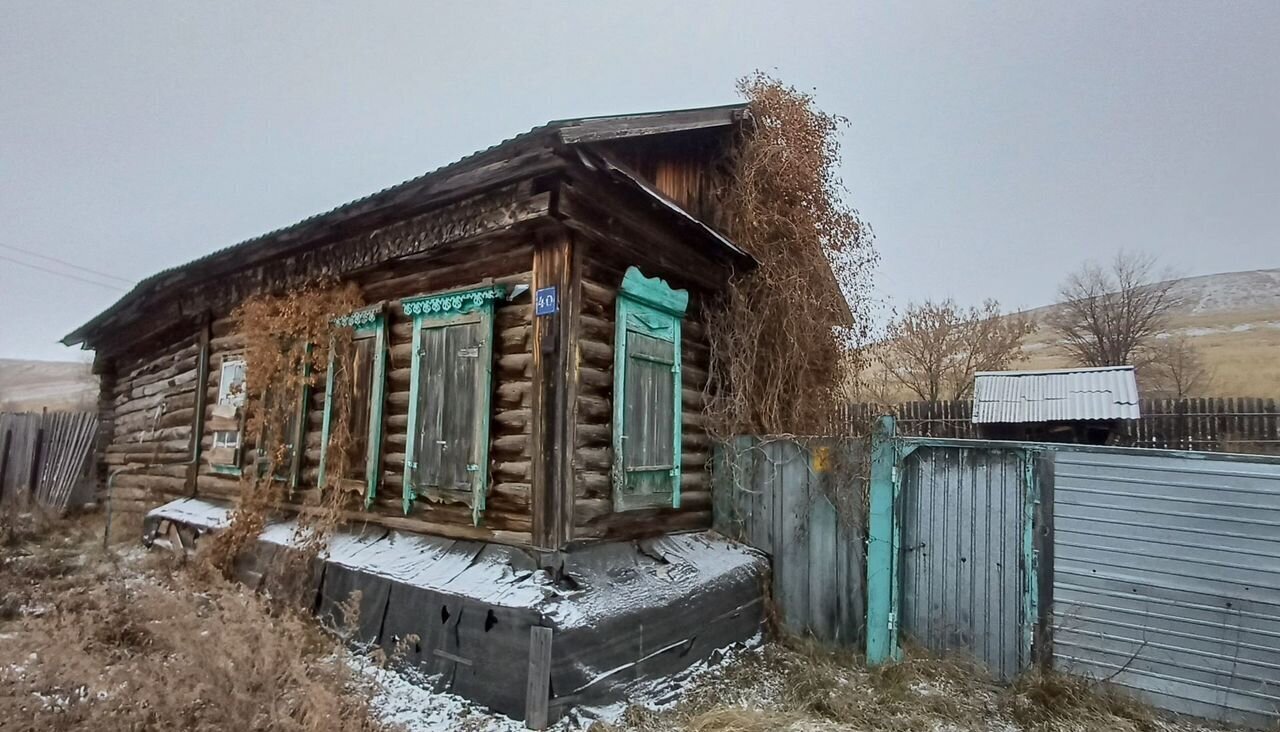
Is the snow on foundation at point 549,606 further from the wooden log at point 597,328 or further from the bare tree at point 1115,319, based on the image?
the bare tree at point 1115,319

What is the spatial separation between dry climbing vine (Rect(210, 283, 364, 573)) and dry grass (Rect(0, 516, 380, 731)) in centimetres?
99

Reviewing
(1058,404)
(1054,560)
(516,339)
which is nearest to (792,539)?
(1054,560)

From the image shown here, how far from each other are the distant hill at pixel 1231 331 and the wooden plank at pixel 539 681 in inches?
1136

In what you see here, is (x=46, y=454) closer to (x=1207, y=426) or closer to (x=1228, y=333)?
(x=1207, y=426)

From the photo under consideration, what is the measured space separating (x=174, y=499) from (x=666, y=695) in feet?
26.8

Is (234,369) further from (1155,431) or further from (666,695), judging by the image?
(1155,431)

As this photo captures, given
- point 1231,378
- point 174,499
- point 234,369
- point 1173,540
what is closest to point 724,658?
point 1173,540

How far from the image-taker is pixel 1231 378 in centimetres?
3425

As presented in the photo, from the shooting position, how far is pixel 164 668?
3820 millimetres

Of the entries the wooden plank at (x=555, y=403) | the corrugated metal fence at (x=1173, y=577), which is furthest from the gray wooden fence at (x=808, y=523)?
the wooden plank at (x=555, y=403)

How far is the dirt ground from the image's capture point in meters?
3.58

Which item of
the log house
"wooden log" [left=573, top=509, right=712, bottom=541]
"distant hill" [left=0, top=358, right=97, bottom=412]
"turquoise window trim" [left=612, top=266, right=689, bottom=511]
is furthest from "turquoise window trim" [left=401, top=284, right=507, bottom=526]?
"distant hill" [left=0, top=358, right=97, bottom=412]

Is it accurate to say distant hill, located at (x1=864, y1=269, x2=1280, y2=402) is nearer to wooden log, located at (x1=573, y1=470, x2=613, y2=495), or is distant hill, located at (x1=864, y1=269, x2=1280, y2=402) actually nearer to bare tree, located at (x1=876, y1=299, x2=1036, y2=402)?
bare tree, located at (x1=876, y1=299, x2=1036, y2=402)

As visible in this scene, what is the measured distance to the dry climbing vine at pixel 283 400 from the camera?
6730 millimetres
